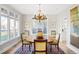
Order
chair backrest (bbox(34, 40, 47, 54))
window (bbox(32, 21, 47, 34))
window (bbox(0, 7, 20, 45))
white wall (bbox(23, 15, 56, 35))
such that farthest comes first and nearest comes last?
white wall (bbox(23, 15, 56, 35))
window (bbox(32, 21, 47, 34))
window (bbox(0, 7, 20, 45))
chair backrest (bbox(34, 40, 47, 54))

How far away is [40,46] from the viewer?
3801mm

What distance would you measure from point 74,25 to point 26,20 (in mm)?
4521

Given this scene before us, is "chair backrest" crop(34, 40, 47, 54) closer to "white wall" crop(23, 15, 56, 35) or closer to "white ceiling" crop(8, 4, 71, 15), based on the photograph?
"white ceiling" crop(8, 4, 71, 15)

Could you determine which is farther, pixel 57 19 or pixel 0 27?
pixel 57 19

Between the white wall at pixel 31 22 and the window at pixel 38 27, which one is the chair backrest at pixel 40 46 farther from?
the white wall at pixel 31 22

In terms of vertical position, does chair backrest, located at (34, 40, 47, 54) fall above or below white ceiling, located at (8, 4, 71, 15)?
below

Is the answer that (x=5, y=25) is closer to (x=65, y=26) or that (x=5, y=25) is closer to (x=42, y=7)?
(x=42, y=7)

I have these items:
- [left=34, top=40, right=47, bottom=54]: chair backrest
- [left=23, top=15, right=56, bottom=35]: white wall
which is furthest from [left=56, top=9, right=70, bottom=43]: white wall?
[left=34, top=40, right=47, bottom=54]: chair backrest

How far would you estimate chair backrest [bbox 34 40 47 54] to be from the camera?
3723 millimetres
